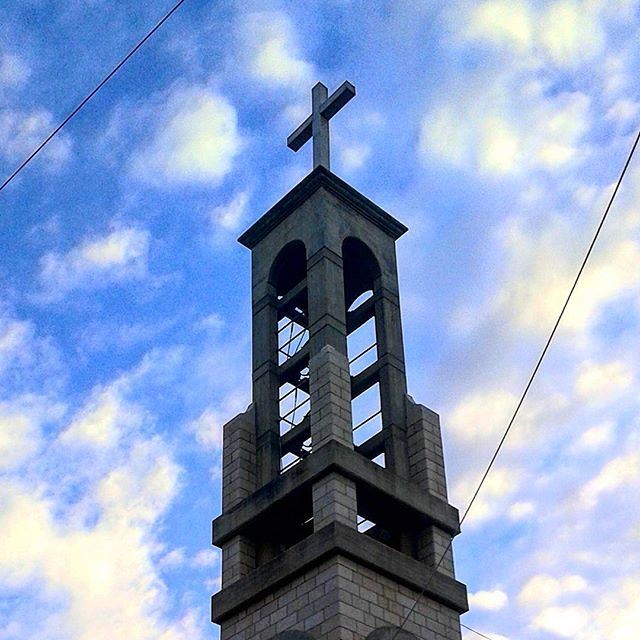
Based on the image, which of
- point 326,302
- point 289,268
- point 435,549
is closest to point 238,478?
point 326,302

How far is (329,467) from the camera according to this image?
1304 inches

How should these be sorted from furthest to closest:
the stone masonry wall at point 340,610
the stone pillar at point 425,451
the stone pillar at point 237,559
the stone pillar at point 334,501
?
1. the stone pillar at point 425,451
2. the stone pillar at point 237,559
3. the stone pillar at point 334,501
4. the stone masonry wall at point 340,610

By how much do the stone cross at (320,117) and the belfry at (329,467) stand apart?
0.22 m

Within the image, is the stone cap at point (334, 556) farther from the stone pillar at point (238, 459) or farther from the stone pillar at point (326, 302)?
the stone pillar at point (326, 302)

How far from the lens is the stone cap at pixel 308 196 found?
1580 inches

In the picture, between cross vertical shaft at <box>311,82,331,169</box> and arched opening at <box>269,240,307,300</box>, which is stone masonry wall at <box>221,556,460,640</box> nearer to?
arched opening at <box>269,240,307,300</box>

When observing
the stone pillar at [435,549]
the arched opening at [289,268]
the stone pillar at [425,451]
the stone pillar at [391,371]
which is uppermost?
the arched opening at [289,268]

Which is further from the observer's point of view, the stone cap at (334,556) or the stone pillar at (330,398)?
the stone pillar at (330,398)

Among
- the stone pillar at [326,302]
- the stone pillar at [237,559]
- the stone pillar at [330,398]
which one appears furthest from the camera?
the stone pillar at [326,302]

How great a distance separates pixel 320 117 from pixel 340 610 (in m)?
19.2

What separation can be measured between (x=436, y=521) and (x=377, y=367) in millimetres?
5393

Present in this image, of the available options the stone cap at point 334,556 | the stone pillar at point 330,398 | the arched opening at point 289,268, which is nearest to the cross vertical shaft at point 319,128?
the arched opening at point 289,268

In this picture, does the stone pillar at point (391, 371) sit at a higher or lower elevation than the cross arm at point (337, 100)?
lower

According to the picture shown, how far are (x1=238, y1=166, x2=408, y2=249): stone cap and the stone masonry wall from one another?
1324 cm
